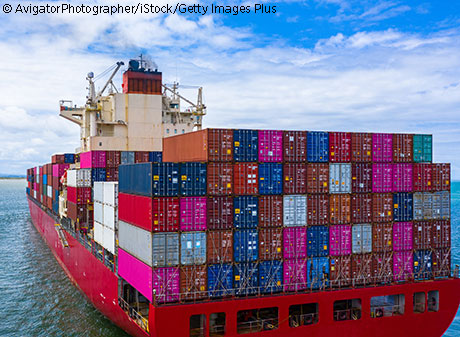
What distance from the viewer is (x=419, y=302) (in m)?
25.6

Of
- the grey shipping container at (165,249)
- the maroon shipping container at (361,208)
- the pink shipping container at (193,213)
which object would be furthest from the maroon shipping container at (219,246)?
the maroon shipping container at (361,208)

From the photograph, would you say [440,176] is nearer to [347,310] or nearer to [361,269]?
[361,269]

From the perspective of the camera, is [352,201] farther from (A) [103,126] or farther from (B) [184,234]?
(A) [103,126]

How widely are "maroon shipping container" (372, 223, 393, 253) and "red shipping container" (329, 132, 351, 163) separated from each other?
164 inches

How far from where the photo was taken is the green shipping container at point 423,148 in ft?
85.8

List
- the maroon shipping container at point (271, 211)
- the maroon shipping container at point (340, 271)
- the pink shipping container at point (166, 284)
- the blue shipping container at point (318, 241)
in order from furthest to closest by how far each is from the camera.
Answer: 1. the maroon shipping container at point (340, 271)
2. the blue shipping container at point (318, 241)
3. the maroon shipping container at point (271, 211)
4. the pink shipping container at point (166, 284)

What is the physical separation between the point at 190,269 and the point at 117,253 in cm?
741

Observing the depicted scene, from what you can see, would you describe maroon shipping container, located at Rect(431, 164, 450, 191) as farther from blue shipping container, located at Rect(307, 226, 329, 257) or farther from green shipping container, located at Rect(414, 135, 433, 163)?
blue shipping container, located at Rect(307, 226, 329, 257)

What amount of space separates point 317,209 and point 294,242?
2227mm

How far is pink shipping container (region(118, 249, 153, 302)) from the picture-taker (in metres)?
21.2

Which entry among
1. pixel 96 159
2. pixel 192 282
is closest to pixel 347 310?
pixel 192 282

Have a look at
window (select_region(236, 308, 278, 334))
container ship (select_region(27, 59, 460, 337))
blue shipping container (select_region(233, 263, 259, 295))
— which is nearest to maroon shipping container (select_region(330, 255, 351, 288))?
container ship (select_region(27, 59, 460, 337))

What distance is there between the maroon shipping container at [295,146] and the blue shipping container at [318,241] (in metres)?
3.80

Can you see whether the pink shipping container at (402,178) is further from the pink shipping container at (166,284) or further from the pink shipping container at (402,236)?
the pink shipping container at (166,284)
